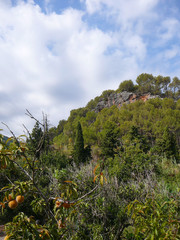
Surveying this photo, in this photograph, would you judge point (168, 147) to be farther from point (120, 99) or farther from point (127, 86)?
point (127, 86)

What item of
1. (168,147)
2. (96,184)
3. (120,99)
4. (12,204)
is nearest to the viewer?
(12,204)

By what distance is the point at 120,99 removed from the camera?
4203 centimetres

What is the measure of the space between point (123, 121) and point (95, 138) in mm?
5420

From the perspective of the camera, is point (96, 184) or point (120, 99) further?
point (120, 99)

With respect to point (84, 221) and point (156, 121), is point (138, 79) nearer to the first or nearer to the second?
point (156, 121)

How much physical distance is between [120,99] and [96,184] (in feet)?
132

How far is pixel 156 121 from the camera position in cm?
2366

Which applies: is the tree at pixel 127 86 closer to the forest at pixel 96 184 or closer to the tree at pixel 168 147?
the forest at pixel 96 184

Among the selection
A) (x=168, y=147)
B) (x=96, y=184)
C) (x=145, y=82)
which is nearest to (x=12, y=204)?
(x=96, y=184)

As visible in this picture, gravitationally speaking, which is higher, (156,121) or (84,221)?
(156,121)

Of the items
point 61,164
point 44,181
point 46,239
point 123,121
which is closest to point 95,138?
point 123,121

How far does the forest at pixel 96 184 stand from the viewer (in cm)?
116

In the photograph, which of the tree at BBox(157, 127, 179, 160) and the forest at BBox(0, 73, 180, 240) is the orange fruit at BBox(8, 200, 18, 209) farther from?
the tree at BBox(157, 127, 179, 160)

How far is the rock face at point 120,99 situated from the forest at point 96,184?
32.9 ft
